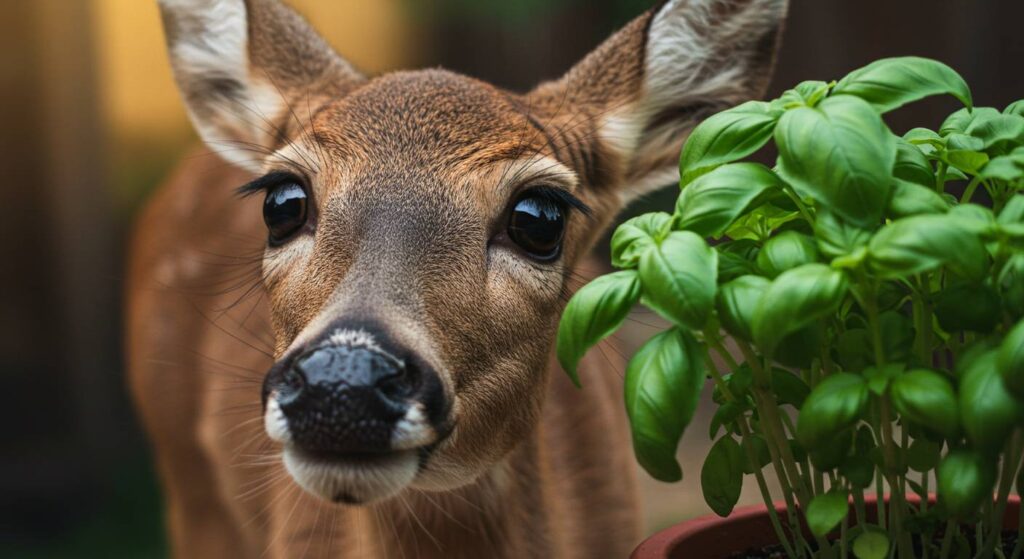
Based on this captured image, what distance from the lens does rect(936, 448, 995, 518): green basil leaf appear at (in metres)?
1.28

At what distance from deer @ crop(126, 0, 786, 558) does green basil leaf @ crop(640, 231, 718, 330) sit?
0.50 metres

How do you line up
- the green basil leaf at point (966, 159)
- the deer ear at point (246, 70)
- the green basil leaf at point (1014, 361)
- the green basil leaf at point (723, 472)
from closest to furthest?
the green basil leaf at point (1014, 361)
the green basil leaf at point (966, 159)
the green basil leaf at point (723, 472)
the deer ear at point (246, 70)

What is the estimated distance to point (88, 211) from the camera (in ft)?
20.9

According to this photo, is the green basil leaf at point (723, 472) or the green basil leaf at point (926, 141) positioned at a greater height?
the green basil leaf at point (926, 141)

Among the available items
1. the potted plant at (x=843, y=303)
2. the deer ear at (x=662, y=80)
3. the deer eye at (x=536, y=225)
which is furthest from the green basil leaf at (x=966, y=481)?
the deer ear at (x=662, y=80)

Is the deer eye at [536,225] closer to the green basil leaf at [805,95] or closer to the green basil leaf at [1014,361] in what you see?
the green basil leaf at [805,95]

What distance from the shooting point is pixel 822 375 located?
5.56 ft

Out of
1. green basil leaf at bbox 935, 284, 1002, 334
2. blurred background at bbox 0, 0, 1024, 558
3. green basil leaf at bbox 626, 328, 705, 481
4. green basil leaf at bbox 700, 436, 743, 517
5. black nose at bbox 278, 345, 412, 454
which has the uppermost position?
green basil leaf at bbox 935, 284, 1002, 334

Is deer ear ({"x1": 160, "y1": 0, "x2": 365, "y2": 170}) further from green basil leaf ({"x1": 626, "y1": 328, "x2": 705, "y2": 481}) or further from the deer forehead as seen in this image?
green basil leaf ({"x1": 626, "y1": 328, "x2": 705, "y2": 481})

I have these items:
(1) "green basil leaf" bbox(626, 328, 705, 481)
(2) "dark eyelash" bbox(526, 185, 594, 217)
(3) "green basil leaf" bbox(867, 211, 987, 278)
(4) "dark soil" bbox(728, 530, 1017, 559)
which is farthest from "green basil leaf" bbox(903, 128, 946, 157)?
(2) "dark eyelash" bbox(526, 185, 594, 217)

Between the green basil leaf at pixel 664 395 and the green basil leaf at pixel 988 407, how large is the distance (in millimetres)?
321

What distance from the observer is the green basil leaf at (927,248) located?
1226 mm

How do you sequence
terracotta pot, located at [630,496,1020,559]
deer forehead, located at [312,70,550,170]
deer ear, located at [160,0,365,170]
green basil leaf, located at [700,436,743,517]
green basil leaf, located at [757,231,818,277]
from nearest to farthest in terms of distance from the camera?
1. green basil leaf, located at [757,231,818,277]
2. green basil leaf, located at [700,436,743,517]
3. terracotta pot, located at [630,496,1020,559]
4. deer forehead, located at [312,70,550,170]
5. deer ear, located at [160,0,365,170]

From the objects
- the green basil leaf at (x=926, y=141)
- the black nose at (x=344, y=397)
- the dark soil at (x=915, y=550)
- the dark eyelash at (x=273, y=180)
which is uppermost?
the green basil leaf at (x=926, y=141)
